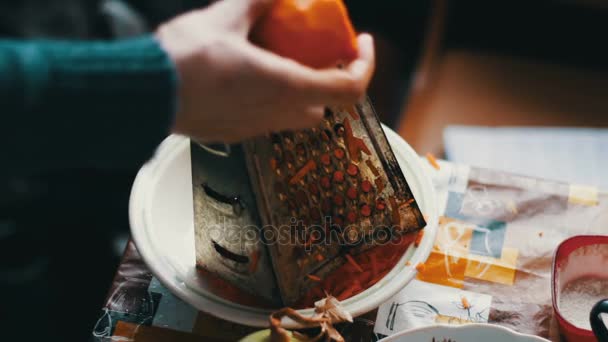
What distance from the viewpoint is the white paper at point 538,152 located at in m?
1.54

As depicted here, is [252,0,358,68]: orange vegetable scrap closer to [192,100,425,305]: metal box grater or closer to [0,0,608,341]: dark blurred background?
[192,100,425,305]: metal box grater

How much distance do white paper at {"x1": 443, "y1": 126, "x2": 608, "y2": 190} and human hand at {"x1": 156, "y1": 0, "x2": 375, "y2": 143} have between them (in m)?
0.88

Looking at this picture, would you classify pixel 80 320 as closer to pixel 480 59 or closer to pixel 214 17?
pixel 214 17

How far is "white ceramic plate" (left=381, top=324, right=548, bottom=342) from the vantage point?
80 centimetres

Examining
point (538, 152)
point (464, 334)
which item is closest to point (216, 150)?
point (464, 334)

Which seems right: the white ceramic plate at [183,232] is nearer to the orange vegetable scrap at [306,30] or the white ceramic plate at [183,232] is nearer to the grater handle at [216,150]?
the grater handle at [216,150]

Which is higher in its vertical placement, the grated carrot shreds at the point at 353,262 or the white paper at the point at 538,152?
the grated carrot shreds at the point at 353,262

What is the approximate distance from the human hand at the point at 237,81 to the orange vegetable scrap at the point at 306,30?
0.02 m

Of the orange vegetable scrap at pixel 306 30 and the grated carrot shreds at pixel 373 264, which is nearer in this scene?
the orange vegetable scrap at pixel 306 30

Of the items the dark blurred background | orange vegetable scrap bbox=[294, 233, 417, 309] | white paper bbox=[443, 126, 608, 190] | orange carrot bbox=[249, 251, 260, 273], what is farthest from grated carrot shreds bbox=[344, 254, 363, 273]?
the dark blurred background

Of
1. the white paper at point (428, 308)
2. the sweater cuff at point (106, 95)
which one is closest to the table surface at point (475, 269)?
the white paper at point (428, 308)

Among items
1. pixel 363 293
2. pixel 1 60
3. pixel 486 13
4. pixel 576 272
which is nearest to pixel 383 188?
pixel 363 293

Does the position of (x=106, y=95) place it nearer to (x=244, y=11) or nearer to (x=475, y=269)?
(x=244, y=11)

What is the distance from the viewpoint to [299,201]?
85 centimetres
